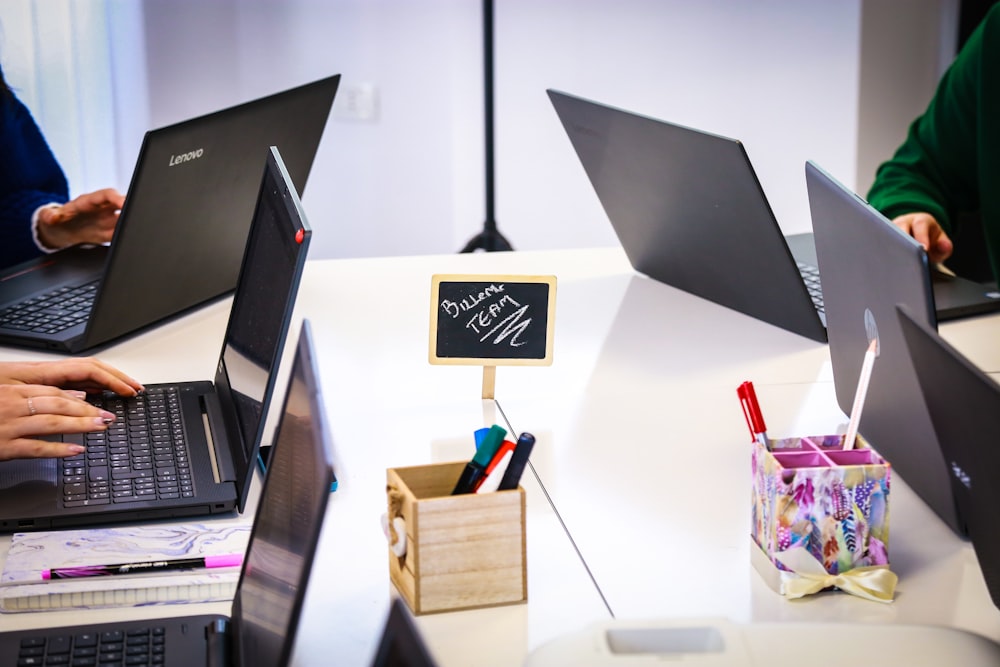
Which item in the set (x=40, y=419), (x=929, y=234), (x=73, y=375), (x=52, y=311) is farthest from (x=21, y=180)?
(x=929, y=234)

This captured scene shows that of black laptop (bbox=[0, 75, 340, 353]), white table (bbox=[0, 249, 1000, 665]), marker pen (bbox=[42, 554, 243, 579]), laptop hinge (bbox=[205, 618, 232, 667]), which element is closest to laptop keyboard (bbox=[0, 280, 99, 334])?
black laptop (bbox=[0, 75, 340, 353])

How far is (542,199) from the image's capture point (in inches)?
140

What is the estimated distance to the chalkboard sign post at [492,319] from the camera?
1275 mm

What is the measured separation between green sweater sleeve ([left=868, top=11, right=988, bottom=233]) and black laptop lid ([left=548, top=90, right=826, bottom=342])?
0.53 metres

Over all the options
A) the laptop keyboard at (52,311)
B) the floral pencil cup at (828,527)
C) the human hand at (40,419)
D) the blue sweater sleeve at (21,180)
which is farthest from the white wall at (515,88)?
the floral pencil cup at (828,527)

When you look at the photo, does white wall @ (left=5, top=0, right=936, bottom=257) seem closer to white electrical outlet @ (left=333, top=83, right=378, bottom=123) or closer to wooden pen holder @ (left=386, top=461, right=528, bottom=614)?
white electrical outlet @ (left=333, top=83, right=378, bottom=123)

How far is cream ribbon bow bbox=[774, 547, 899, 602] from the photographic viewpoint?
90cm

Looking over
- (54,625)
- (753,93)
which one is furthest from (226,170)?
(753,93)

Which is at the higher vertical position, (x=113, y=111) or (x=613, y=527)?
(x=113, y=111)

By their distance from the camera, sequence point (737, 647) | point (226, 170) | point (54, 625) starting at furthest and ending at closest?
point (226, 170)
point (54, 625)
point (737, 647)

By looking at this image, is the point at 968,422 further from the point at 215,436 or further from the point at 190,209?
the point at 190,209

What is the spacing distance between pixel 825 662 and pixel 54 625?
0.61 metres

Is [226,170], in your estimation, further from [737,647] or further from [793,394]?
[737,647]

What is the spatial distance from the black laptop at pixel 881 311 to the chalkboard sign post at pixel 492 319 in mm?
310
